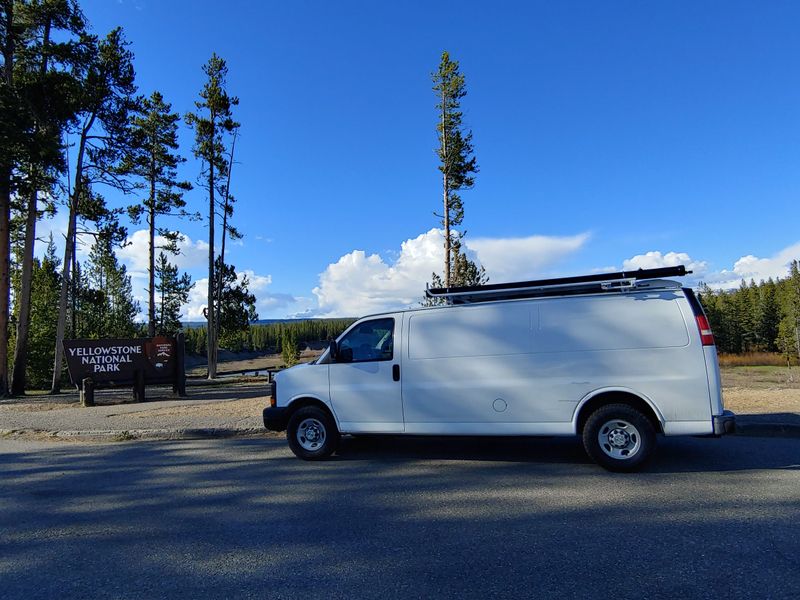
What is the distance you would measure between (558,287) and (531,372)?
1163mm

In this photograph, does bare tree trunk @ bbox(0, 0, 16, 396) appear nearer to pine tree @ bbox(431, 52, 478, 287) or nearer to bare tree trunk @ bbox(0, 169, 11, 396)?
bare tree trunk @ bbox(0, 169, 11, 396)

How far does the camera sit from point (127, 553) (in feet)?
13.9

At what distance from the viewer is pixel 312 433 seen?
24.5 ft

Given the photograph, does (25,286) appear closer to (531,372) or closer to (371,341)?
(371,341)

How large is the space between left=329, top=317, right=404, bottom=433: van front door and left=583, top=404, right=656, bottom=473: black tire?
2.44m

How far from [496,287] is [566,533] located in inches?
133

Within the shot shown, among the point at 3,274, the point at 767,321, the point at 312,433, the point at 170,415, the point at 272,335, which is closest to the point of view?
the point at 312,433

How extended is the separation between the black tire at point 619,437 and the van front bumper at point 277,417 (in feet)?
13.6

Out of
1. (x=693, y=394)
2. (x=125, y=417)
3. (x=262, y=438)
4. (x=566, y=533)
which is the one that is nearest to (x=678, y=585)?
(x=566, y=533)

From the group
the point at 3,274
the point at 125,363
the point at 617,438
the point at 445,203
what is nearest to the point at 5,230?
the point at 3,274

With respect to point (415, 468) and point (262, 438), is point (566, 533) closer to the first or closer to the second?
point (415, 468)

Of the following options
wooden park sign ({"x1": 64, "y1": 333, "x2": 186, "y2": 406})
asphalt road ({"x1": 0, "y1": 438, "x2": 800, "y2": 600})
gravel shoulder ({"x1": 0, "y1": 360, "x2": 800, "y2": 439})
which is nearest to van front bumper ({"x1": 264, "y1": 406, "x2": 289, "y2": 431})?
asphalt road ({"x1": 0, "y1": 438, "x2": 800, "y2": 600})

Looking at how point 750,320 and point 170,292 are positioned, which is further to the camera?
point 750,320

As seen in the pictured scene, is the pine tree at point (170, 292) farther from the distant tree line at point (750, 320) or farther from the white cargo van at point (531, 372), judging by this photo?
the distant tree line at point (750, 320)
